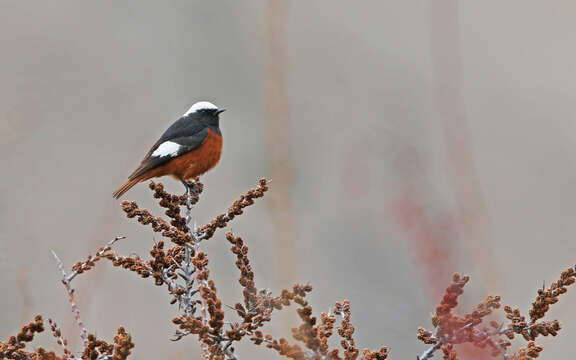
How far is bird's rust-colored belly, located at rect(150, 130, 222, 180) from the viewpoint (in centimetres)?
727

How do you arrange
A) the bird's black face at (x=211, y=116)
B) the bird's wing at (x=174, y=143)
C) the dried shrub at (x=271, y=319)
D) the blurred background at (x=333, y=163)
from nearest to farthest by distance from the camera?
the blurred background at (x=333, y=163), the dried shrub at (x=271, y=319), the bird's wing at (x=174, y=143), the bird's black face at (x=211, y=116)

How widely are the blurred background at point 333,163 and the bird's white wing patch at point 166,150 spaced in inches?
12.5

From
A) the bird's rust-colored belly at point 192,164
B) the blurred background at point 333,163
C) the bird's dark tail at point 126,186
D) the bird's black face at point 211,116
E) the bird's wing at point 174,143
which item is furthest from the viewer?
the bird's black face at point 211,116

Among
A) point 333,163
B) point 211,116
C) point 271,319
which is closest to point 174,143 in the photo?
point 211,116

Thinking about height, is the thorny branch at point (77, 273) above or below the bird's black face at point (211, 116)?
below

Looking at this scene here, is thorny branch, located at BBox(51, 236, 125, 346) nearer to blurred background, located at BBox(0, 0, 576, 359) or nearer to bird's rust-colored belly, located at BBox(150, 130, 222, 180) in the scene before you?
blurred background, located at BBox(0, 0, 576, 359)

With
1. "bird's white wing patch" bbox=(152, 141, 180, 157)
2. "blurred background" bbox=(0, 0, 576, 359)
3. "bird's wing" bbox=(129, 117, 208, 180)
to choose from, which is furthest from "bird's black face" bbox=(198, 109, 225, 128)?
"blurred background" bbox=(0, 0, 576, 359)

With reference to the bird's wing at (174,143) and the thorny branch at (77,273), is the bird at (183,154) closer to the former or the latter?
the bird's wing at (174,143)

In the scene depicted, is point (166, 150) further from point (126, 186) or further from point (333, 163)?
point (333, 163)

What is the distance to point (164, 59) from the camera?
75.8m

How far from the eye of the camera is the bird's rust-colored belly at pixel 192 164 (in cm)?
727

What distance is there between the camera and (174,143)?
7.41 meters

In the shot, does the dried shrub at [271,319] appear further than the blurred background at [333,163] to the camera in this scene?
Yes

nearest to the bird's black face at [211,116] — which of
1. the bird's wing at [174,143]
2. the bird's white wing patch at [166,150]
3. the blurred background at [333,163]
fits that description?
the bird's wing at [174,143]
